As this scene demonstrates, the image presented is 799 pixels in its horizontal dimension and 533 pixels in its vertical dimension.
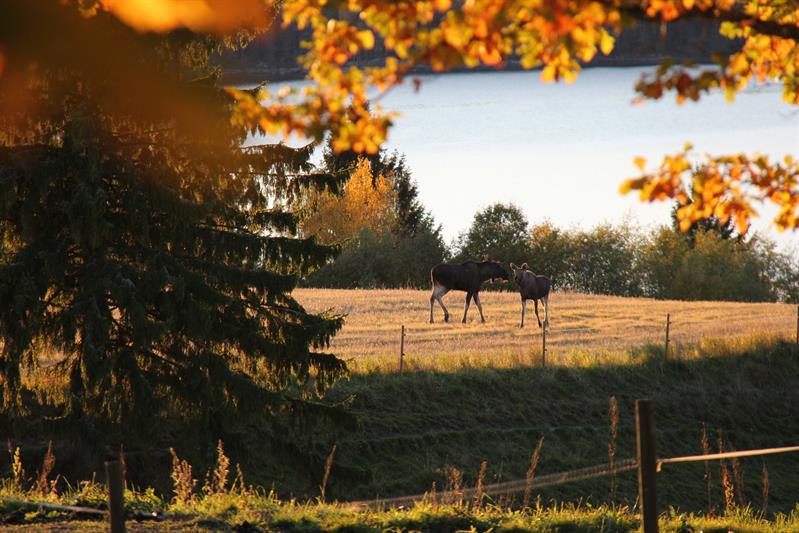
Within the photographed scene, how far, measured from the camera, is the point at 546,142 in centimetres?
9569

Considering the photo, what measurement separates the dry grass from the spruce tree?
451 centimetres

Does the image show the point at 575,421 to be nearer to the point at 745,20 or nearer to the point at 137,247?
the point at 137,247

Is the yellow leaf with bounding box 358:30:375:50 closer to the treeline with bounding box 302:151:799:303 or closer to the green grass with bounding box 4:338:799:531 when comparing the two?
the green grass with bounding box 4:338:799:531

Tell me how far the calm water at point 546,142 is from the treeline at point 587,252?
2334mm

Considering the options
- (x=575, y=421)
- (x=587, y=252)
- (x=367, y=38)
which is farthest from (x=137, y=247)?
(x=587, y=252)

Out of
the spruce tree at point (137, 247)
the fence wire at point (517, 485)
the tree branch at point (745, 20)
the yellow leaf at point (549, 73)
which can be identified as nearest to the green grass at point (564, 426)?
the fence wire at point (517, 485)

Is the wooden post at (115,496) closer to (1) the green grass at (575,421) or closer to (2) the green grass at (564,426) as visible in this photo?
(2) the green grass at (564,426)

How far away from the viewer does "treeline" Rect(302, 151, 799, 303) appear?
260 feet

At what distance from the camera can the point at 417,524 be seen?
1055 centimetres

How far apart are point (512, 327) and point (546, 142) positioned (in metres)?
58.9

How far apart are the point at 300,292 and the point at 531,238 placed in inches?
1419

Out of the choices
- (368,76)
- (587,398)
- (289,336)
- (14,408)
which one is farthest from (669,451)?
(368,76)

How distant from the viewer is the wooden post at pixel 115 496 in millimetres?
7926

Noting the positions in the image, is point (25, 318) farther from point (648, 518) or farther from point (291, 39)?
point (648, 518)
